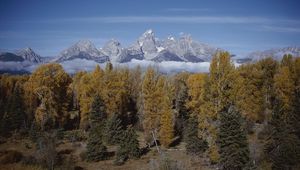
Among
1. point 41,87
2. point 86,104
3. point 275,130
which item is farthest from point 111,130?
point 275,130

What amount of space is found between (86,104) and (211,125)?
30629 mm

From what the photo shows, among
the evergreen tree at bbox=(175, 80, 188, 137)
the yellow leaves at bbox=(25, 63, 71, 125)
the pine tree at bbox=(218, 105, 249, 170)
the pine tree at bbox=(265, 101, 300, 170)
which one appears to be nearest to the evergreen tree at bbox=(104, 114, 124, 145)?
the yellow leaves at bbox=(25, 63, 71, 125)

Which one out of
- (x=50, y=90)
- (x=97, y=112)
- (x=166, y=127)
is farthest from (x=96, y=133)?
(x=50, y=90)

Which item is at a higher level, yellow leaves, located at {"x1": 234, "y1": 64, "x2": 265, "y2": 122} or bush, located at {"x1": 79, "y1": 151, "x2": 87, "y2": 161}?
yellow leaves, located at {"x1": 234, "y1": 64, "x2": 265, "y2": 122}

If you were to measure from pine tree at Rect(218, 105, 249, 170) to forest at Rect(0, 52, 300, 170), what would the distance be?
0.36ft

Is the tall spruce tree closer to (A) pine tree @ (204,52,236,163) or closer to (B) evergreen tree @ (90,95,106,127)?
(B) evergreen tree @ (90,95,106,127)

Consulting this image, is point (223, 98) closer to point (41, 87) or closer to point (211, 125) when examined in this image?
point (211, 125)

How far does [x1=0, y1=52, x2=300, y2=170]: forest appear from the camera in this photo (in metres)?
40.8

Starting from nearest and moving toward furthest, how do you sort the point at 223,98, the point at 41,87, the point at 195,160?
the point at 223,98 → the point at 195,160 → the point at 41,87

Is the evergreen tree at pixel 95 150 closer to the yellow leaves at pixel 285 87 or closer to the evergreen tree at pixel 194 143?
the evergreen tree at pixel 194 143

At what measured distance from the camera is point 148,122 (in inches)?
2206

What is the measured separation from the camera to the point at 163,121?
55438 mm

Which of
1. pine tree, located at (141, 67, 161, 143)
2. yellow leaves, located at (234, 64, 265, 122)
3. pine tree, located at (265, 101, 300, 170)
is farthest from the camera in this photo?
yellow leaves, located at (234, 64, 265, 122)

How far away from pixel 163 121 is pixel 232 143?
16.7m
